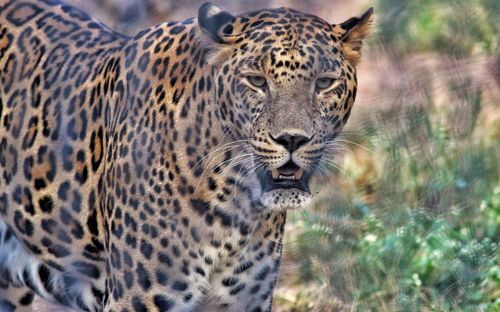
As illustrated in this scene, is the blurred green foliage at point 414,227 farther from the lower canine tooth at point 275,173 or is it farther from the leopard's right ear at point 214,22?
the leopard's right ear at point 214,22

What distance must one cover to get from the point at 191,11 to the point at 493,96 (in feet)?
5.93

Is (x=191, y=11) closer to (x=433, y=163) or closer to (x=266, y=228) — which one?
(x=266, y=228)

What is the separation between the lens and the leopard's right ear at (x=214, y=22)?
5.45 m

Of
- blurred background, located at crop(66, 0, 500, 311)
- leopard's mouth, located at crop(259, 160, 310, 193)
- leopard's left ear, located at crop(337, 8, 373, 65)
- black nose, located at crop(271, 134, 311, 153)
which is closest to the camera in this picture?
blurred background, located at crop(66, 0, 500, 311)

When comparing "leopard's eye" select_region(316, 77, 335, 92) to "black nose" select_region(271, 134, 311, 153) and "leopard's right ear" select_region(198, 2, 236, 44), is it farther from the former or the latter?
"leopard's right ear" select_region(198, 2, 236, 44)

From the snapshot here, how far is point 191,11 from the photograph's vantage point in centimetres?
643

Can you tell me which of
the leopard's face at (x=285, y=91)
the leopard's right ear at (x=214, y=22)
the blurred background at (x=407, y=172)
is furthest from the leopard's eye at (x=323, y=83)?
the leopard's right ear at (x=214, y=22)

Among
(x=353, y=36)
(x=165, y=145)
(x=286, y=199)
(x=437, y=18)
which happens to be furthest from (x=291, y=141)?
(x=437, y=18)

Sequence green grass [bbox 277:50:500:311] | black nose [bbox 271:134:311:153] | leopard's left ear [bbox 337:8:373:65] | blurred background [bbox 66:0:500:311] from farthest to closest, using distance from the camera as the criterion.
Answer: leopard's left ear [bbox 337:8:373:65] → black nose [bbox 271:134:311:153] → green grass [bbox 277:50:500:311] → blurred background [bbox 66:0:500:311]

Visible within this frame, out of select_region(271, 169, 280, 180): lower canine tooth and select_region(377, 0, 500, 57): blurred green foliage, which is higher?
select_region(377, 0, 500, 57): blurred green foliage

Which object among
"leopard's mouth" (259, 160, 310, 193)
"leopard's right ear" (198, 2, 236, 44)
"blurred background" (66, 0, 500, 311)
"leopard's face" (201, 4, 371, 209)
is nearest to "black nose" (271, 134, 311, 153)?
"leopard's face" (201, 4, 371, 209)

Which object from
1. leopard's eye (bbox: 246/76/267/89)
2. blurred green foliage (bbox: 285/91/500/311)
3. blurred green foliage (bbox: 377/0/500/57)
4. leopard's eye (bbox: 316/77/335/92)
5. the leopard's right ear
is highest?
blurred green foliage (bbox: 377/0/500/57)

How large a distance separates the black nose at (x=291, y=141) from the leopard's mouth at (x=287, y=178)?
0.36 feet

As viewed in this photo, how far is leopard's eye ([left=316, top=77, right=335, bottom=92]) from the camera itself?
5406mm
